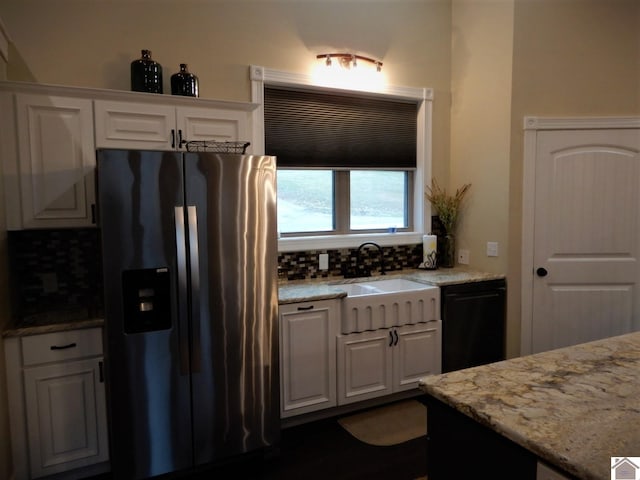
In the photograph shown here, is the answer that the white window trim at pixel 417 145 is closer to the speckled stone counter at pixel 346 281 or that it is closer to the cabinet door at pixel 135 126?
the speckled stone counter at pixel 346 281

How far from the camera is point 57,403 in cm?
230

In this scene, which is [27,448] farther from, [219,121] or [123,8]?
[123,8]

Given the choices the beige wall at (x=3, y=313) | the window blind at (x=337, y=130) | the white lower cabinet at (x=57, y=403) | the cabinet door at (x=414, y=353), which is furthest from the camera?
the window blind at (x=337, y=130)

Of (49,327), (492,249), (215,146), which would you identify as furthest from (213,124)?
(492,249)

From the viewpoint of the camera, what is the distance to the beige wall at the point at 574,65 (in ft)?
11.3

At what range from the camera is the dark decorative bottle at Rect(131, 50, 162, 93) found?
8.77 ft

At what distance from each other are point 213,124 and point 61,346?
5.04 feet

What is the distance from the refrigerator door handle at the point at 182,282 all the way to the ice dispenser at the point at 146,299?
59 mm

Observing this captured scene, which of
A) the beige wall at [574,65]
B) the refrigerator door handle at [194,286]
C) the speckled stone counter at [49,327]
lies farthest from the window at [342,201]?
the speckled stone counter at [49,327]

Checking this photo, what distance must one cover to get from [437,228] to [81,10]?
3.15 m

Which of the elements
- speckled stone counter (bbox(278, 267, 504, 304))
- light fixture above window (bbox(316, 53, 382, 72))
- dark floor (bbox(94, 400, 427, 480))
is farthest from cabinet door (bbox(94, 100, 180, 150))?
dark floor (bbox(94, 400, 427, 480))

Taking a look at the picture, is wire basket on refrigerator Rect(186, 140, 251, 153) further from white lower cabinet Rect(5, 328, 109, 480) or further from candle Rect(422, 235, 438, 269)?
candle Rect(422, 235, 438, 269)

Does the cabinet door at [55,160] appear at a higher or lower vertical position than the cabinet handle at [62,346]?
higher

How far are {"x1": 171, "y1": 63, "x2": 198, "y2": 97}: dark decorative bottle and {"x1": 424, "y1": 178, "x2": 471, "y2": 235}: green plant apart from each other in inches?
85.5
